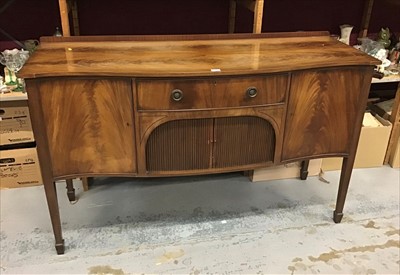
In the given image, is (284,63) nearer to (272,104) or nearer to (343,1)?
(272,104)

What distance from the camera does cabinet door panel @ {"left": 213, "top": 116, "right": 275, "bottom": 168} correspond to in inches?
Answer: 63.3

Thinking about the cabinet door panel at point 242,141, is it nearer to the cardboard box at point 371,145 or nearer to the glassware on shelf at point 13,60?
the cardboard box at point 371,145

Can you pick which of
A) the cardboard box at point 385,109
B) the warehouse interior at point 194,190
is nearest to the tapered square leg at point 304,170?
the warehouse interior at point 194,190

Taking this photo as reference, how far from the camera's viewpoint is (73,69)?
143 centimetres

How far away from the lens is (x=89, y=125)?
1.51 meters

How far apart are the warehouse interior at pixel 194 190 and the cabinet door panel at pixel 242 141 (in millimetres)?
30

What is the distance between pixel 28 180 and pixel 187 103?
3.81 ft

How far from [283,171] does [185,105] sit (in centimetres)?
100

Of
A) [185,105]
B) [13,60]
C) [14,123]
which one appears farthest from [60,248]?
[13,60]

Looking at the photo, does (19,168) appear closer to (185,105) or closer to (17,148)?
(17,148)

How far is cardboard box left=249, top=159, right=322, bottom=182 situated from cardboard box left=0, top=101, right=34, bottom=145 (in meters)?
1.23

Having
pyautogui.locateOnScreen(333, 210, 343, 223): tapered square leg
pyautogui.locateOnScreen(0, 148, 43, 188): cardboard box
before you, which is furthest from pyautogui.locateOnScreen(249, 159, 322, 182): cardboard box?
pyautogui.locateOnScreen(0, 148, 43, 188): cardboard box

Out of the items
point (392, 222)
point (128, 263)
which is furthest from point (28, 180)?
point (392, 222)

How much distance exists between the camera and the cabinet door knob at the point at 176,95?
146 cm
